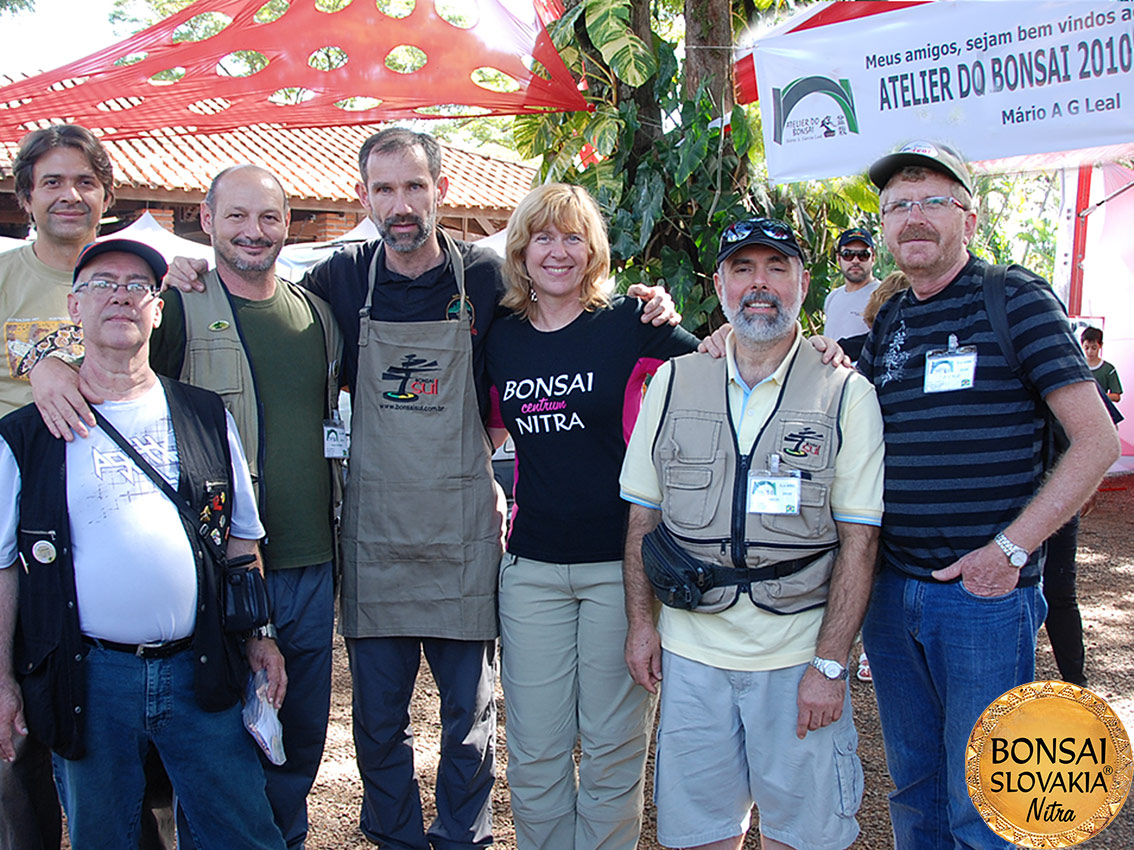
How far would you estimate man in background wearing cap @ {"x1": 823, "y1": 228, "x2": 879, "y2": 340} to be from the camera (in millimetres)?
5441

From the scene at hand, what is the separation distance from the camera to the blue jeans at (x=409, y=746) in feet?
10.0

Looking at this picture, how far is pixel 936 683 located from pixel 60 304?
287 cm

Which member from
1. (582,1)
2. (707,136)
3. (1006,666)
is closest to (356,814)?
(1006,666)

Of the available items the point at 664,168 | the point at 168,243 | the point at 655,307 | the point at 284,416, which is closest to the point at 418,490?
the point at 284,416

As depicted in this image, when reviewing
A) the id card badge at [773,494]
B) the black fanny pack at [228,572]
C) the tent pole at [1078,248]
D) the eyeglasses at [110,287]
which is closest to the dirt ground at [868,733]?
the black fanny pack at [228,572]

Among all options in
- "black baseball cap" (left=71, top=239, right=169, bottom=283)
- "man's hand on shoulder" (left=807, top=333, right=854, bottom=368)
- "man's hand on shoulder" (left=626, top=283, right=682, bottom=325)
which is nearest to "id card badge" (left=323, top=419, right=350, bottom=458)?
"black baseball cap" (left=71, top=239, right=169, bottom=283)

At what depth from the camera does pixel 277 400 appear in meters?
2.92

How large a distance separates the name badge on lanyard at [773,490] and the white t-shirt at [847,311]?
3.23 metres

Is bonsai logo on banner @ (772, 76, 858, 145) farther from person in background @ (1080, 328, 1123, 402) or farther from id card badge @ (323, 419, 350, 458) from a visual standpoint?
person in background @ (1080, 328, 1123, 402)

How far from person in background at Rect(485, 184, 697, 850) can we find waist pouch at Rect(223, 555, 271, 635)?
78 cm

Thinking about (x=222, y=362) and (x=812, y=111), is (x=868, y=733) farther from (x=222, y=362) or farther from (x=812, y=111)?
(x=222, y=362)

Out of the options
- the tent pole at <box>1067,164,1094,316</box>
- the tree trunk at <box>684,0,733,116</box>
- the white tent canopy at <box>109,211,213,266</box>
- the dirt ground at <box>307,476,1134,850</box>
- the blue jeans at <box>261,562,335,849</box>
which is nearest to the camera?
the blue jeans at <box>261,562,335,849</box>

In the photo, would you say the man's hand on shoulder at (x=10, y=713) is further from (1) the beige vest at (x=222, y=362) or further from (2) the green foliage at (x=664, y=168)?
(2) the green foliage at (x=664, y=168)

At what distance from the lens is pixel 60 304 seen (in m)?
2.89
